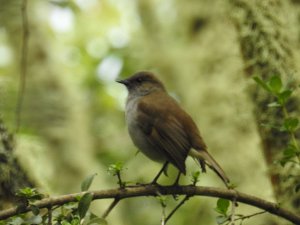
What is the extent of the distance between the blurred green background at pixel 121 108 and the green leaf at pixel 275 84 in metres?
1.03

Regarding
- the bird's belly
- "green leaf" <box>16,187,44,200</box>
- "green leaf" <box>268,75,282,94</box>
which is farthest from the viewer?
the bird's belly

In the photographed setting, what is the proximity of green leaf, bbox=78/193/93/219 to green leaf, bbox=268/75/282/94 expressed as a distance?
75 centimetres

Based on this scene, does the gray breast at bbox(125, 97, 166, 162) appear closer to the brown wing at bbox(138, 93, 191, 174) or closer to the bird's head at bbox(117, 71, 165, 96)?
the brown wing at bbox(138, 93, 191, 174)

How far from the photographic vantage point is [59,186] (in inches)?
204

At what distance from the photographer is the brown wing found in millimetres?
3015

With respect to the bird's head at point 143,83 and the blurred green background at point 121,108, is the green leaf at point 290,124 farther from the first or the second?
the bird's head at point 143,83

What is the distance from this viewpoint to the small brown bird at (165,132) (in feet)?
9.96

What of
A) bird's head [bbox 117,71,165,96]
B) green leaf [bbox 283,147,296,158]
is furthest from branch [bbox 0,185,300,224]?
bird's head [bbox 117,71,165,96]

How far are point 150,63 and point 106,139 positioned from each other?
870 mm

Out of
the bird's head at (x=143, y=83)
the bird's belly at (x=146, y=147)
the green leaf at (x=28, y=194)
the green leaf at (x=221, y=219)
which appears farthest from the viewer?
the bird's head at (x=143, y=83)

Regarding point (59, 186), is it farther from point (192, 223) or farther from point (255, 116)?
point (255, 116)

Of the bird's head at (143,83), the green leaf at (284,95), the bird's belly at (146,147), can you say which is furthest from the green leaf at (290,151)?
the bird's head at (143,83)

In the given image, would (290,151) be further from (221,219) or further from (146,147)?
(146,147)

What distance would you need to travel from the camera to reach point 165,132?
3158 millimetres
